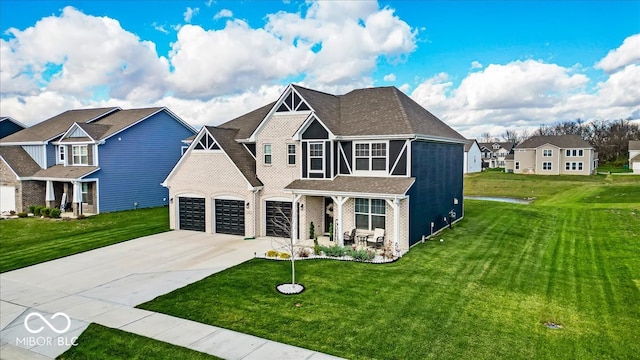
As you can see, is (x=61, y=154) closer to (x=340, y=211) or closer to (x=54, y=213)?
(x=54, y=213)

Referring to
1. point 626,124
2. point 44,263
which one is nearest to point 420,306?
point 44,263

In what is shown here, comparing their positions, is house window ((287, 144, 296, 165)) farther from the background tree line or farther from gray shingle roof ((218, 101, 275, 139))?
the background tree line

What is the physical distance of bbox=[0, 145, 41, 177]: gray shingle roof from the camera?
31.3m

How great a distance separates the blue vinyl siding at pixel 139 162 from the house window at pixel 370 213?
20450 mm

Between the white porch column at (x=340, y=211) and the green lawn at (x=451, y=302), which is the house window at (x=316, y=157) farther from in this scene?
the green lawn at (x=451, y=302)

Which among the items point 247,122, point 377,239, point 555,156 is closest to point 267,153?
point 247,122

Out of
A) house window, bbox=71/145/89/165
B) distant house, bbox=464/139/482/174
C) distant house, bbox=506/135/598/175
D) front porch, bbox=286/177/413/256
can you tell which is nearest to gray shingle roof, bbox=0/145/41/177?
house window, bbox=71/145/89/165

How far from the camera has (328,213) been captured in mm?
21328

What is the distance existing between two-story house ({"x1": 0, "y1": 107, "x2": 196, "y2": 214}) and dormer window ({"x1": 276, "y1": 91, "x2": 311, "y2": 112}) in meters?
16.4

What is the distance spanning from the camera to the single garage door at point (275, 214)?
21547 mm

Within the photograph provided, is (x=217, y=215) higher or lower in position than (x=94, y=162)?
lower

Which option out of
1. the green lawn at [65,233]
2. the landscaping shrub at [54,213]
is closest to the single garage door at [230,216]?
the green lawn at [65,233]

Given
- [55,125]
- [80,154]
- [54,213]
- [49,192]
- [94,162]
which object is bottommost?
[54,213]

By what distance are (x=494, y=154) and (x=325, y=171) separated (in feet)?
310
